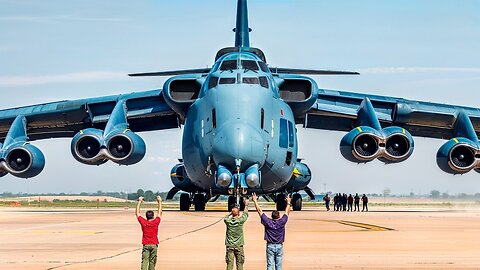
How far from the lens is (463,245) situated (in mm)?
17125

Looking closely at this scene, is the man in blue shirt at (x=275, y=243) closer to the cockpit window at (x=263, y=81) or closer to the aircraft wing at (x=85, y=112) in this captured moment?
the cockpit window at (x=263, y=81)

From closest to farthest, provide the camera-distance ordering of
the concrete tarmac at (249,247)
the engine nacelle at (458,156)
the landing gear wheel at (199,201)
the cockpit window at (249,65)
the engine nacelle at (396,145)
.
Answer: the concrete tarmac at (249,247) < the cockpit window at (249,65) < the engine nacelle at (396,145) < the engine nacelle at (458,156) < the landing gear wheel at (199,201)

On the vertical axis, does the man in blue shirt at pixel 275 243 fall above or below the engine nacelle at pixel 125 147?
below

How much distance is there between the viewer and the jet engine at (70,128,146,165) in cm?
3253

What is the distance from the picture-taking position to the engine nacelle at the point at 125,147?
32.6 meters

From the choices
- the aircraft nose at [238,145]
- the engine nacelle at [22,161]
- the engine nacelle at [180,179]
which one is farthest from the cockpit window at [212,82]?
the engine nacelle at [22,161]

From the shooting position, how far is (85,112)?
35.7 meters

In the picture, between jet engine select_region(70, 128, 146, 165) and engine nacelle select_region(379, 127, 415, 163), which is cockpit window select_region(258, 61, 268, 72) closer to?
engine nacelle select_region(379, 127, 415, 163)

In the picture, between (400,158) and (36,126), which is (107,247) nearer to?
(400,158)

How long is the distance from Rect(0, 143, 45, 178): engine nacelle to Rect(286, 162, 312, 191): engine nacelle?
10.6 metres

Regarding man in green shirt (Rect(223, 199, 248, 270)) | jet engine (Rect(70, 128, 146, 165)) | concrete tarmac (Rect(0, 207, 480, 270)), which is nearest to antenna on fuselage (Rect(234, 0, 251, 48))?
jet engine (Rect(70, 128, 146, 165))

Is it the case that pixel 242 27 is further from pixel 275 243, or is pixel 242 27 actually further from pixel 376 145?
pixel 275 243

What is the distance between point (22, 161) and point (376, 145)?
1396 cm

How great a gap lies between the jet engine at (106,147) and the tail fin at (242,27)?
756cm
